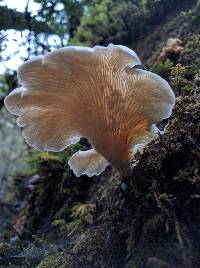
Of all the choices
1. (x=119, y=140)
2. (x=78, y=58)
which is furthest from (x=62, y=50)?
(x=119, y=140)

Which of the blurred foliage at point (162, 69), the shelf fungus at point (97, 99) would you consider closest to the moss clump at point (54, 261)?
the shelf fungus at point (97, 99)

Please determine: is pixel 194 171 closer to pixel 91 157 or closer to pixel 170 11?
pixel 91 157

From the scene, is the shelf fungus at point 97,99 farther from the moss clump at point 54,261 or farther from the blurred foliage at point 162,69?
the blurred foliage at point 162,69

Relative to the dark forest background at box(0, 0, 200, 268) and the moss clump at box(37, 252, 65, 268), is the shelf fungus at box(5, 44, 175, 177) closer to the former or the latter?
the dark forest background at box(0, 0, 200, 268)

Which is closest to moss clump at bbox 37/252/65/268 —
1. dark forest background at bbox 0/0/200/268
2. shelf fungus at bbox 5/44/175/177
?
dark forest background at bbox 0/0/200/268

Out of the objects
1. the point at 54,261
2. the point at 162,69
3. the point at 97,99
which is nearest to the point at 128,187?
the point at 97,99

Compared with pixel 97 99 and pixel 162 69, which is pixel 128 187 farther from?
pixel 162 69
